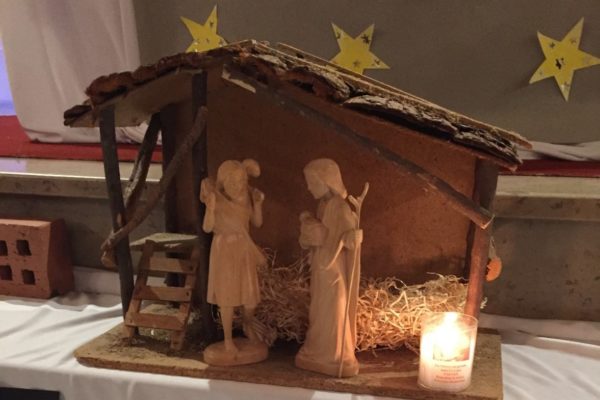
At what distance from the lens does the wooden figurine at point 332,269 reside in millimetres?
883

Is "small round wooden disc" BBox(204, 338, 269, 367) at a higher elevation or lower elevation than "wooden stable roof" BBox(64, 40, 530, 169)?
lower

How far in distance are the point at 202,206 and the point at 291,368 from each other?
298 mm

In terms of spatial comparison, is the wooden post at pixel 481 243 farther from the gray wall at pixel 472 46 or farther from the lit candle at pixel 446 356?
the gray wall at pixel 472 46

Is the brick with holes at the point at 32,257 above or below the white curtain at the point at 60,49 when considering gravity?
below

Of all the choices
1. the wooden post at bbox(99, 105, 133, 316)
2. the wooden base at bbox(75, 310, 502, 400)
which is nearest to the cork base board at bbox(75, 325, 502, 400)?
the wooden base at bbox(75, 310, 502, 400)

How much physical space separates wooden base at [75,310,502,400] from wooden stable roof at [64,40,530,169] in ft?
1.15

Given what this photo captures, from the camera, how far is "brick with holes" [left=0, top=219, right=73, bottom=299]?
1.29 m

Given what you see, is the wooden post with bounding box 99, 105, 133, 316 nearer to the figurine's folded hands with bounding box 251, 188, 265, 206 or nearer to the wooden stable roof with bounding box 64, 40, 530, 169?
the wooden stable roof with bounding box 64, 40, 530, 169

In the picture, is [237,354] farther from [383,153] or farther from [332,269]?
[383,153]

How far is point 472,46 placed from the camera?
4.75ft

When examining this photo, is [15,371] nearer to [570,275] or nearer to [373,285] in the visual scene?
[373,285]

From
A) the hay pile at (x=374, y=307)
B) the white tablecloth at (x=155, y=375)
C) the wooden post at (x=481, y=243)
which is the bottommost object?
the white tablecloth at (x=155, y=375)

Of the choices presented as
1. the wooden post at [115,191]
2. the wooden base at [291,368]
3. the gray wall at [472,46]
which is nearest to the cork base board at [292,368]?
the wooden base at [291,368]

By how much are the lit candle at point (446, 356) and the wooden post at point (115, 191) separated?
532mm
